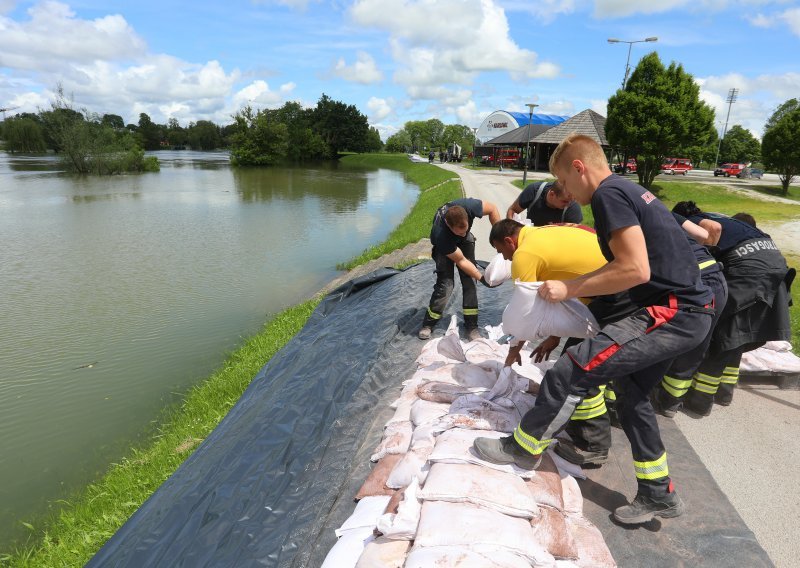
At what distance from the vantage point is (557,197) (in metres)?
4.51

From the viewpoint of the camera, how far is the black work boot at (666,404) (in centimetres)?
357

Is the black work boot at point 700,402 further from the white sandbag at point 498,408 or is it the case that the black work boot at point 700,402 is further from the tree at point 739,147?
the tree at point 739,147

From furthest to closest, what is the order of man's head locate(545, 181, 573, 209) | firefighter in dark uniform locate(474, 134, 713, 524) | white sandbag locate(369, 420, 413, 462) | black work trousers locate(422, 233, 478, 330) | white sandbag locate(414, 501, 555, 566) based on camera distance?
black work trousers locate(422, 233, 478, 330)
man's head locate(545, 181, 573, 209)
white sandbag locate(369, 420, 413, 462)
firefighter in dark uniform locate(474, 134, 713, 524)
white sandbag locate(414, 501, 555, 566)

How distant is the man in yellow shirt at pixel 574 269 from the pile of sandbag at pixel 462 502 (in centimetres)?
17

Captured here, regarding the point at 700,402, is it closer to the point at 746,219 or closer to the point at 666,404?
the point at 666,404

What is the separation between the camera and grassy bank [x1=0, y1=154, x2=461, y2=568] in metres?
3.53

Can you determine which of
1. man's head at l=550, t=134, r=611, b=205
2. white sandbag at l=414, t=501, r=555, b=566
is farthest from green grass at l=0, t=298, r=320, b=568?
man's head at l=550, t=134, r=611, b=205

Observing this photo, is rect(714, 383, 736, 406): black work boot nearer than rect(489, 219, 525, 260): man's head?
No

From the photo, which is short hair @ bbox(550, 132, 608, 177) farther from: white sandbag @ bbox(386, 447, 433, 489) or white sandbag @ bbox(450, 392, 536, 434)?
white sandbag @ bbox(386, 447, 433, 489)

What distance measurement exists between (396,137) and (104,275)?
11923cm

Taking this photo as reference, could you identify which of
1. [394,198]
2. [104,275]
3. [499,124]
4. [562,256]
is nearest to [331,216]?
[394,198]

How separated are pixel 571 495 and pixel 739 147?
73.7 metres

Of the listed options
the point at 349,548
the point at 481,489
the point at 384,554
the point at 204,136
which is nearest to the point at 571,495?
the point at 481,489

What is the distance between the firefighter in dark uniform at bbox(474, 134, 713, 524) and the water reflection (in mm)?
4488
